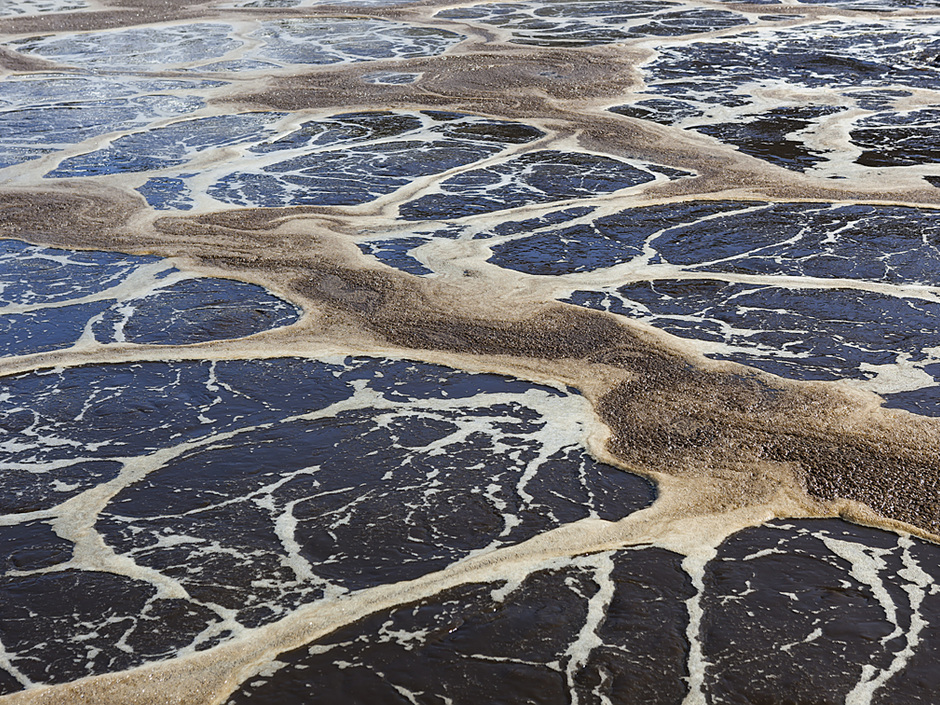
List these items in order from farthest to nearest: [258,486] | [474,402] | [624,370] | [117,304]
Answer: [117,304] < [624,370] < [474,402] < [258,486]

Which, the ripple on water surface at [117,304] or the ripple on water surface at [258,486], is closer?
the ripple on water surface at [258,486]

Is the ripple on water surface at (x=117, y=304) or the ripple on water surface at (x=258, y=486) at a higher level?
the ripple on water surface at (x=117, y=304)

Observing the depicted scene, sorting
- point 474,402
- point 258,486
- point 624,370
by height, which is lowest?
point 258,486

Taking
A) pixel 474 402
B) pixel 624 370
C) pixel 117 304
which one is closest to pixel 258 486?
pixel 474 402

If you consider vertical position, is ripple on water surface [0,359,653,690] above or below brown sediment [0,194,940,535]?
below

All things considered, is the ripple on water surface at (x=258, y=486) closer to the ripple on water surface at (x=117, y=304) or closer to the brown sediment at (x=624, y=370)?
the brown sediment at (x=624, y=370)

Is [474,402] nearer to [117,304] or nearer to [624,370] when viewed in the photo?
[624,370]

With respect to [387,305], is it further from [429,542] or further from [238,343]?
[429,542]

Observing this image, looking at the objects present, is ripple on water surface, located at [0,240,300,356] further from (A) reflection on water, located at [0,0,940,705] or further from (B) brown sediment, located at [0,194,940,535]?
(B) brown sediment, located at [0,194,940,535]

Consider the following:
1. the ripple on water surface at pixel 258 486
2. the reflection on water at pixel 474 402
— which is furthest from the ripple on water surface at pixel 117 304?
the ripple on water surface at pixel 258 486

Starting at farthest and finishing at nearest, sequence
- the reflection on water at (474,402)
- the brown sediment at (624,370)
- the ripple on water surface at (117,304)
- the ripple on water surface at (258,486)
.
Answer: the ripple on water surface at (117,304) < the brown sediment at (624,370) < the ripple on water surface at (258,486) < the reflection on water at (474,402)

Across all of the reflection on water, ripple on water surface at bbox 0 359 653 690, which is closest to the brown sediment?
the reflection on water

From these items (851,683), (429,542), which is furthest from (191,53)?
(851,683)
